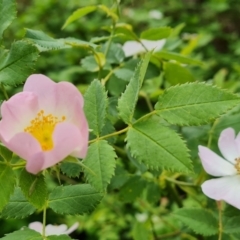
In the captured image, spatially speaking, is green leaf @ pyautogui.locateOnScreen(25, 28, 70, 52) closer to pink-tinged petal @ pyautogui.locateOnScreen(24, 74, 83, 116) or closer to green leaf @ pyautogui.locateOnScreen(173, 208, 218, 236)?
pink-tinged petal @ pyautogui.locateOnScreen(24, 74, 83, 116)

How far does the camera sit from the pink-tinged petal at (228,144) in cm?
55

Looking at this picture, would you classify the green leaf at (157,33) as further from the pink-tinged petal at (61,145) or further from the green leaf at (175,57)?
the pink-tinged petal at (61,145)

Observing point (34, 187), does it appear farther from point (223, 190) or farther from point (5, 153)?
point (223, 190)

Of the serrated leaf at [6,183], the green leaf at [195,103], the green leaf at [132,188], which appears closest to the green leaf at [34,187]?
the serrated leaf at [6,183]

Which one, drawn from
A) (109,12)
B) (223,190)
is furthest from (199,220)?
(109,12)

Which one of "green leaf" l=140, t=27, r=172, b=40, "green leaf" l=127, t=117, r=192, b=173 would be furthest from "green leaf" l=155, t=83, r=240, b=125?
"green leaf" l=140, t=27, r=172, b=40

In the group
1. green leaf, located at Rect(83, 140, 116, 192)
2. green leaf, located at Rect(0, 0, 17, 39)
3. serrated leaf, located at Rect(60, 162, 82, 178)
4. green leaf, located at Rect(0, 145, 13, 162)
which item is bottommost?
serrated leaf, located at Rect(60, 162, 82, 178)

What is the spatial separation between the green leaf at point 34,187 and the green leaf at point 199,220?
0.21 metres

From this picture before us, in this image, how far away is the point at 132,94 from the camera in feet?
1.49

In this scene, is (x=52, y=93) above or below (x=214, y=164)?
Result: above

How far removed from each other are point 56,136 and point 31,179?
0.18ft

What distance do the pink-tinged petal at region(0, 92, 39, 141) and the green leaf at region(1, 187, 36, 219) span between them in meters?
0.11

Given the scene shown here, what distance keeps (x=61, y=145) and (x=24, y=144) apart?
3 cm

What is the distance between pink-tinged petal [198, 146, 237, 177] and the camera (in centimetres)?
52
